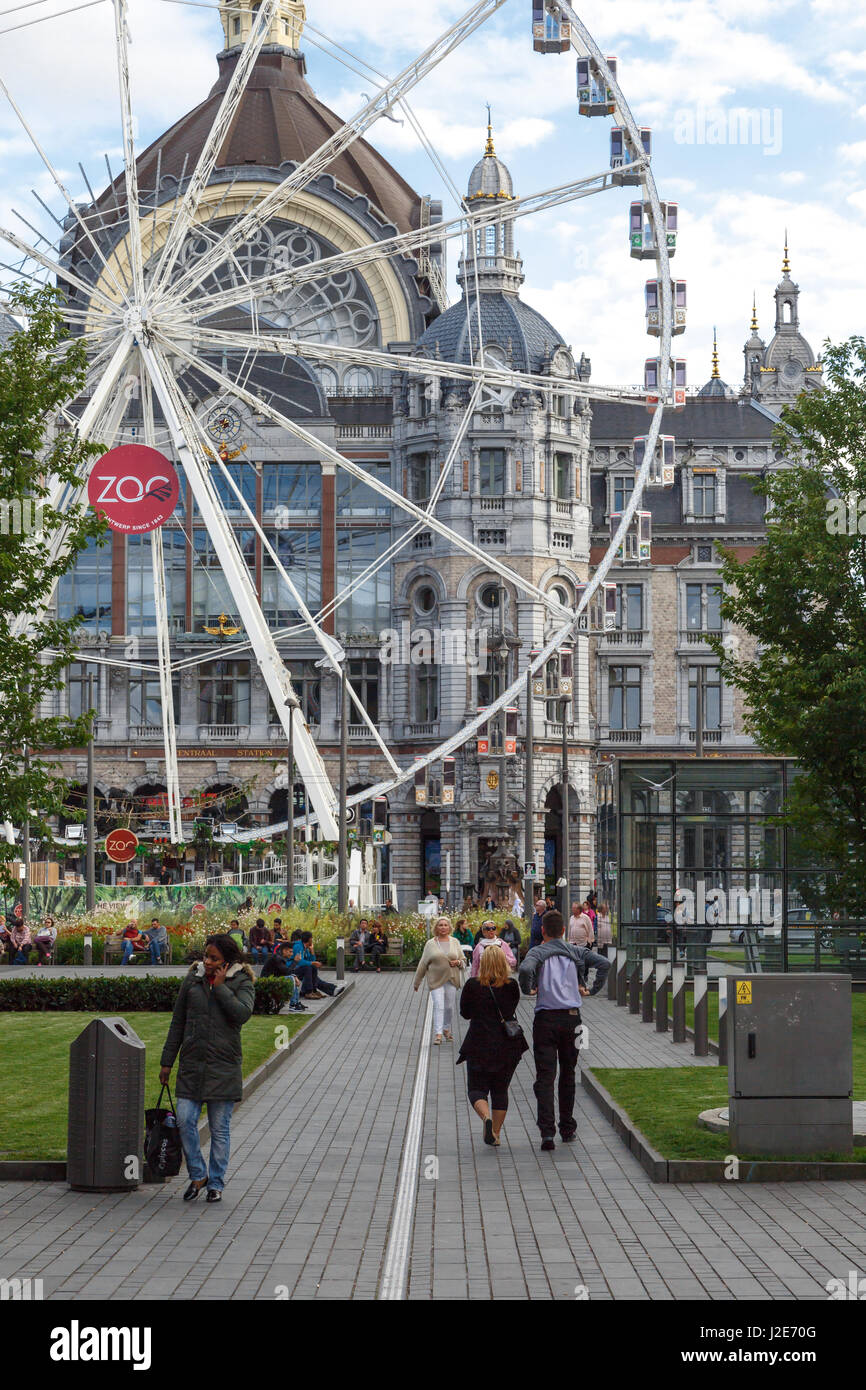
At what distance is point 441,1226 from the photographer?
12609 mm

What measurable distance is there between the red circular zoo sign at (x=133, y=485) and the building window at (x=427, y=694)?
139 feet

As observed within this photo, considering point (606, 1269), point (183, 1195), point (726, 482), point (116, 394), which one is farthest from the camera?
point (726, 482)

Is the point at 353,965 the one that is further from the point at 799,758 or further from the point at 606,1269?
the point at 606,1269

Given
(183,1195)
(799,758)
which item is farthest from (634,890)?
(183,1195)

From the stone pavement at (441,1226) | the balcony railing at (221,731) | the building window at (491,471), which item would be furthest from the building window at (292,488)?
the stone pavement at (441,1226)

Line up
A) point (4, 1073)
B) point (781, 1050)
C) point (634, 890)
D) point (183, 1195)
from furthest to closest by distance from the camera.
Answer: point (634, 890), point (4, 1073), point (781, 1050), point (183, 1195)

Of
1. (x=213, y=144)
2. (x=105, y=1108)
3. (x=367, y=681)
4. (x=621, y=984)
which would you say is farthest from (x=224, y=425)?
(x=105, y=1108)

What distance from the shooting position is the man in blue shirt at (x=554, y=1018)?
54.3ft

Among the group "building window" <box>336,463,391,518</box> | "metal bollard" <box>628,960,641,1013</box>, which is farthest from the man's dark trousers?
"building window" <box>336,463,391,518</box>

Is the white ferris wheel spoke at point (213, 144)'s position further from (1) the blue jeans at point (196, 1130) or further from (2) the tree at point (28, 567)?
(1) the blue jeans at point (196, 1130)

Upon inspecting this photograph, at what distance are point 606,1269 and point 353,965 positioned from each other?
1391 inches

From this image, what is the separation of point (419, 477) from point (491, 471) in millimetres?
3392

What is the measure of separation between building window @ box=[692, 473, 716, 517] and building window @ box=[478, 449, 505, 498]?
1080 centimetres

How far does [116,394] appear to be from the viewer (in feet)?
140
